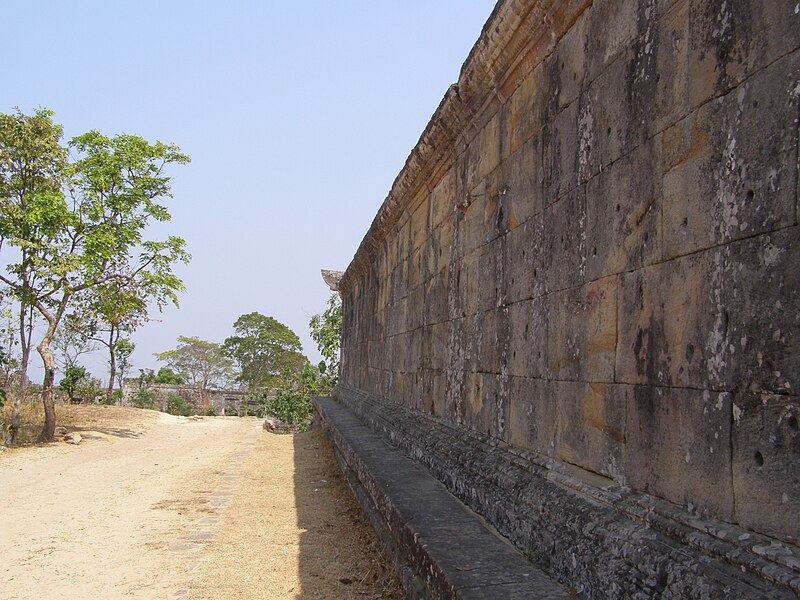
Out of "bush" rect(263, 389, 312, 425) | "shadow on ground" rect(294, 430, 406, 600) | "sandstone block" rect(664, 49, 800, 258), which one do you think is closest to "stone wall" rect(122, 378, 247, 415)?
"bush" rect(263, 389, 312, 425)

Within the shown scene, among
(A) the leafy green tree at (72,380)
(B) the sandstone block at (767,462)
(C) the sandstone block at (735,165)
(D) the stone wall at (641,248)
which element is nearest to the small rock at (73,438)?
(A) the leafy green tree at (72,380)

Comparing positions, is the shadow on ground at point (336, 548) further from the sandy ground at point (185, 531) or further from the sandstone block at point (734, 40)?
the sandstone block at point (734, 40)

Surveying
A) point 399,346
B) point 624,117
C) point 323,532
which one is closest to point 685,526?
point 624,117

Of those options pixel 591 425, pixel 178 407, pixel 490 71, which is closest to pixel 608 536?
pixel 591 425

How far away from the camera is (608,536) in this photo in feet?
7.45

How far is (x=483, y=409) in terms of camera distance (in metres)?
4.11

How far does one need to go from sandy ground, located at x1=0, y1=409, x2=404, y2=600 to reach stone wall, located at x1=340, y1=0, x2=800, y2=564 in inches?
61.1

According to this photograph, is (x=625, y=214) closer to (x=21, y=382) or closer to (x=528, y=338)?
(x=528, y=338)

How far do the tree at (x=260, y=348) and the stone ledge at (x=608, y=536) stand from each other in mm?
37763

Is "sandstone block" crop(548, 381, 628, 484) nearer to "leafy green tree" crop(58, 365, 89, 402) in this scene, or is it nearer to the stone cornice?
the stone cornice

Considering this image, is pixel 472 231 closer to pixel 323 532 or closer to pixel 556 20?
pixel 556 20

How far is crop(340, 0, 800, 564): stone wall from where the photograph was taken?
177 centimetres

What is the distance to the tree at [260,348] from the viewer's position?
4197 centimetres

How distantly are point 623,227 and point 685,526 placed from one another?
1063 millimetres
